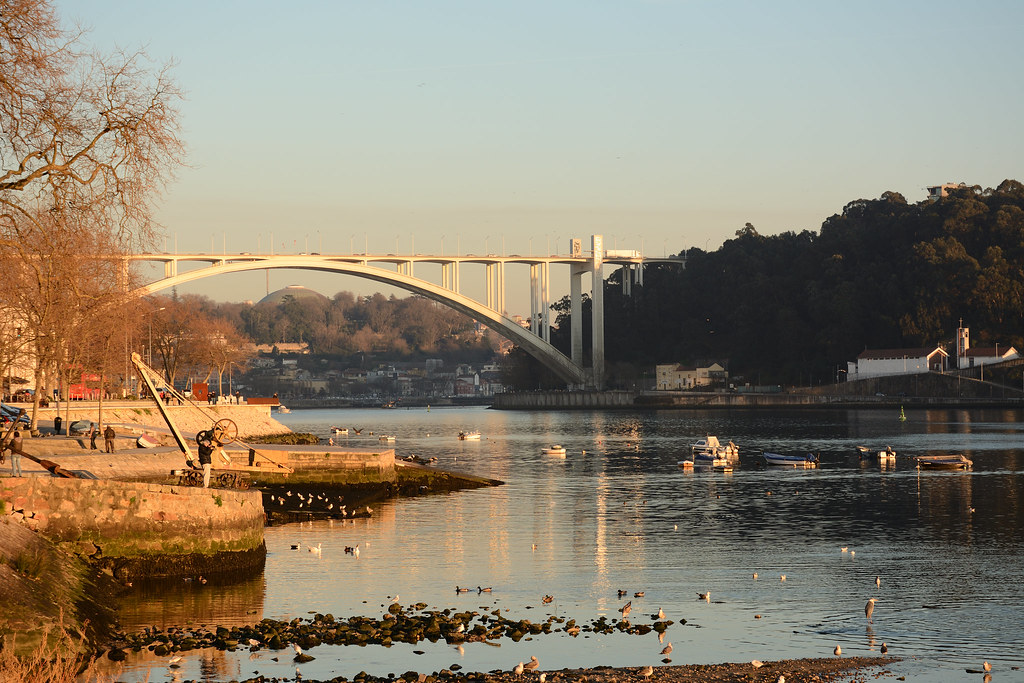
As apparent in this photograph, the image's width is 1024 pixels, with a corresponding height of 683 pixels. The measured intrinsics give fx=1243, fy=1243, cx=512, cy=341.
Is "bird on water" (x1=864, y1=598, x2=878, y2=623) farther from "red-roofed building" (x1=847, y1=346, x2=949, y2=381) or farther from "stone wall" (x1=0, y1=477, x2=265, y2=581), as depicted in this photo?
"red-roofed building" (x1=847, y1=346, x2=949, y2=381)

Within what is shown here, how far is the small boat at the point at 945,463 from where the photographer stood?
49312 mm

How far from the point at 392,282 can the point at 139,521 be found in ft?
301

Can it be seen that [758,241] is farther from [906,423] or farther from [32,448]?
[32,448]

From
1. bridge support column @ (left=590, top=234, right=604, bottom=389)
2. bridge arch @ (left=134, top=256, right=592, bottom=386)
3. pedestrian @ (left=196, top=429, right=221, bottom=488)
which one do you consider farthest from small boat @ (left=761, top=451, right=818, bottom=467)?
bridge support column @ (left=590, top=234, right=604, bottom=389)

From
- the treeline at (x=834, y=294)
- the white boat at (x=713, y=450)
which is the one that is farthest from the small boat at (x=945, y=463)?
the treeline at (x=834, y=294)

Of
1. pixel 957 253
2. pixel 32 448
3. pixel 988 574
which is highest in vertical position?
pixel 957 253

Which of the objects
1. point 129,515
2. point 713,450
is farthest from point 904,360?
point 129,515

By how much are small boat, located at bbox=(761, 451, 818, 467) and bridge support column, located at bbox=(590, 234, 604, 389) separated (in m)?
83.0

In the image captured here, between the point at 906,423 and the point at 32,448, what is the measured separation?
234 feet

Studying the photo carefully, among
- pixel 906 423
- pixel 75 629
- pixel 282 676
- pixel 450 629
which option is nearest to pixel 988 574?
pixel 450 629

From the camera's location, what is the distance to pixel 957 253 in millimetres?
112688

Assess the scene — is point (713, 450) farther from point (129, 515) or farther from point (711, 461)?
point (129, 515)

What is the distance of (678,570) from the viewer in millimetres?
23656

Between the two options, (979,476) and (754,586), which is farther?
(979,476)
